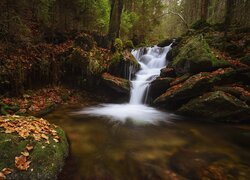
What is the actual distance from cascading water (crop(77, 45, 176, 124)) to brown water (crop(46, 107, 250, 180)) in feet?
2.66

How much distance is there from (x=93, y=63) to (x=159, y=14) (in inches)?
653

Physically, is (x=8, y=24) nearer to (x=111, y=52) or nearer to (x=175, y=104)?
(x=111, y=52)

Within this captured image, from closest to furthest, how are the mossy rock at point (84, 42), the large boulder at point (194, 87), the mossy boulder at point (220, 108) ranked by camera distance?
the mossy boulder at point (220, 108) → the large boulder at point (194, 87) → the mossy rock at point (84, 42)

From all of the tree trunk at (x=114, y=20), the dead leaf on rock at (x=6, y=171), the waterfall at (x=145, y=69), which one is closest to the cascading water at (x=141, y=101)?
the waterfall at (x=145, y=69)

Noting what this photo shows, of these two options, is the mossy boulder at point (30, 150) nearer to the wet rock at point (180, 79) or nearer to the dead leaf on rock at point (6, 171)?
the dead leaf on rock at point (6, 171)

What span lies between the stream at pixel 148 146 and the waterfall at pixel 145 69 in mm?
1778

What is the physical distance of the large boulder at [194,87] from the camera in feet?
29.3

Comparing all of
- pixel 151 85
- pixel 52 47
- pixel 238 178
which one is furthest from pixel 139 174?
pixel 52 47

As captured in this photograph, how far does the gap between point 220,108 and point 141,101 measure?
417 cm

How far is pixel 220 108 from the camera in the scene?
826cm

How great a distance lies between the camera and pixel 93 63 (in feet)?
36.0

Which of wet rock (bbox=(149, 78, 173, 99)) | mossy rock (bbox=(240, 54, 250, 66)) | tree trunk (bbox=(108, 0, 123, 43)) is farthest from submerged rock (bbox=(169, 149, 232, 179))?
tree trunk (bbox=(108, 0, 123, 43))

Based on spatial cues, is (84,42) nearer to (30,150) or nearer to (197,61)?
(197,61)

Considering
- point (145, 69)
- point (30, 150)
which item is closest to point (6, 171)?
point (30, 150)
